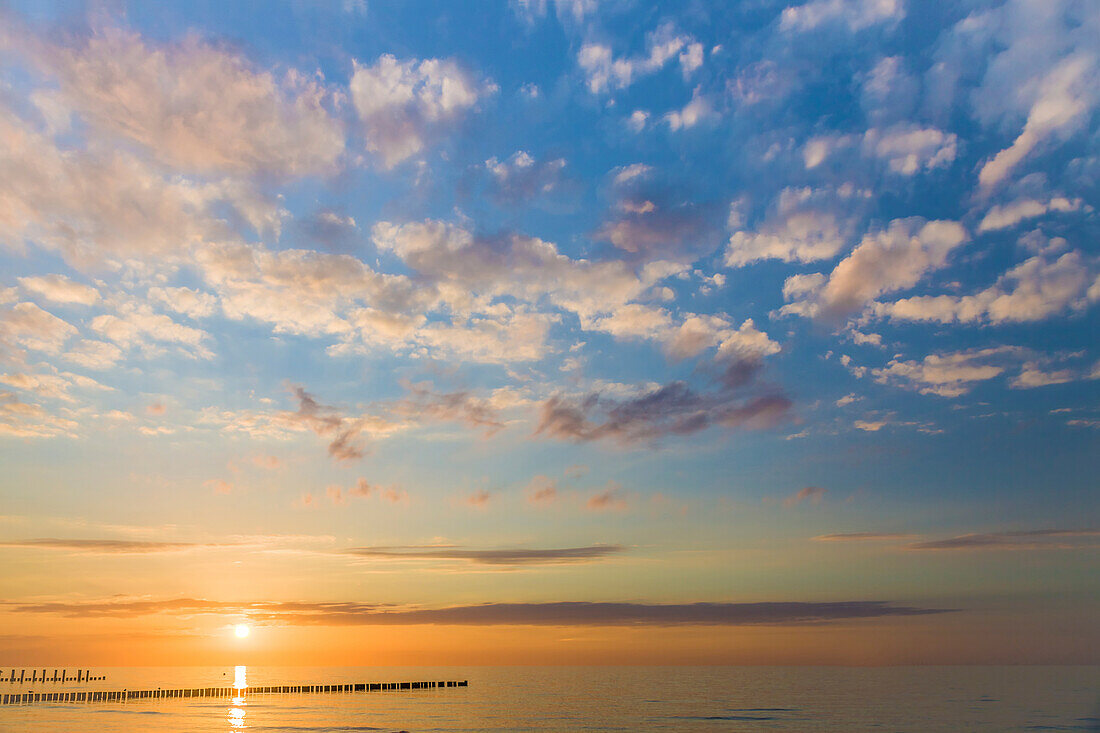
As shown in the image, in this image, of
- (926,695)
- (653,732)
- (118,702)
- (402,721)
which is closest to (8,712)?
(118,702)

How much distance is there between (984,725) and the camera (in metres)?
102

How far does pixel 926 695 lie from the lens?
167500 mm

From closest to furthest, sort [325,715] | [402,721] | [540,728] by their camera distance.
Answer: [540,728] < [402,721] < [325,715]

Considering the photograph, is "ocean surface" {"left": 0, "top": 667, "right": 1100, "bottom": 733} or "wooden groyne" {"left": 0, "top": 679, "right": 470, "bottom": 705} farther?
"wooden groyne" {"left": 0, "top": 679, "right": 470, "bottom": 705}

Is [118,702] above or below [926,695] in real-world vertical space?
above

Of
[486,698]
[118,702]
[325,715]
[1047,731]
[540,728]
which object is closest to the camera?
[1047,731]

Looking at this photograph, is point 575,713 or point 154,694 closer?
point 575,713

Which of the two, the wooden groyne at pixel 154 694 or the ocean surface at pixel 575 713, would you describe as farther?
the wooden groyne at pixel 154 694

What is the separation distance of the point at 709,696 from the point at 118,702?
134113 millimetres

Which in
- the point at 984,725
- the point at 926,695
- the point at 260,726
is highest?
the point at 260,726

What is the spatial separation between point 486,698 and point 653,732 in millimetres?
80370

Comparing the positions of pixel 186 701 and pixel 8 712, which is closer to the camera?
pixel 8 712

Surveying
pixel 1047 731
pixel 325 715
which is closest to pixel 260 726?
pixel 325 715

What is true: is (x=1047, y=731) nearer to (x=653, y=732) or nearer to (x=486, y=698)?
(x=653, y=732)
